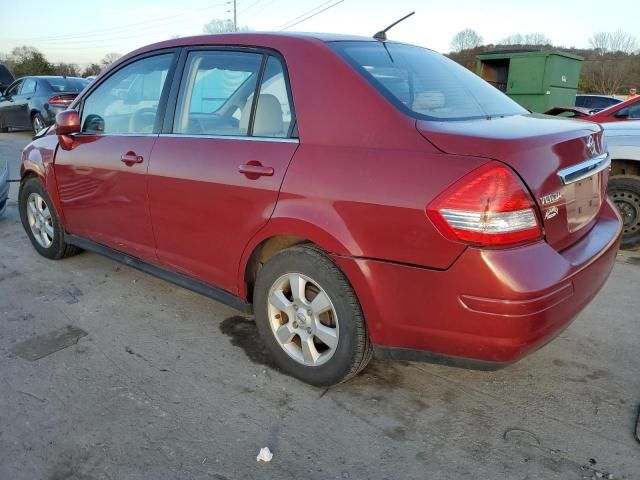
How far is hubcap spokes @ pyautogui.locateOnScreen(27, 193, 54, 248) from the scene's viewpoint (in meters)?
4.43

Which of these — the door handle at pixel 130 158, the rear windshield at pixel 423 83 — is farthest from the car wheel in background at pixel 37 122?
the rear windshield at pixel 423 83

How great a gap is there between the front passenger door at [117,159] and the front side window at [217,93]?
0.20 m

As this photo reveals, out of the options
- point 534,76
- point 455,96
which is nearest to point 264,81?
point 455,96

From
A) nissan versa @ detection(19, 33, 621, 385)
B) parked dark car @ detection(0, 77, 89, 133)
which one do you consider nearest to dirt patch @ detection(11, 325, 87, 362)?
nissan versa @ detection(19, 33, 621, 385)

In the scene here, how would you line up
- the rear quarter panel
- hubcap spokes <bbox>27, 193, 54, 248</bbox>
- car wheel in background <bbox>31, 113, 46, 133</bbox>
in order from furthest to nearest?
car wheel in background <bbox>31, 113, 46, 133</bbox> → hubcap spokes <bbox>27, 193, 54, 248</bbox> → the rear quarter panel

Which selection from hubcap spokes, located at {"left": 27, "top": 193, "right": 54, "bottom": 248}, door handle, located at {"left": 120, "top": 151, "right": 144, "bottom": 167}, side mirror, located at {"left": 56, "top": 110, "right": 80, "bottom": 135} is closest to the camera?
door handle, located at {"left": 120, "top": 151, "right": 144, "bottom": 167}

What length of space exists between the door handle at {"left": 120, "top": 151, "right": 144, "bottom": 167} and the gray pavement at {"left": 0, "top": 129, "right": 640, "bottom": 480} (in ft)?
3.37

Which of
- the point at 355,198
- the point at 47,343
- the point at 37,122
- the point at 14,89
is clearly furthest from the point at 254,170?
the point at 14,89

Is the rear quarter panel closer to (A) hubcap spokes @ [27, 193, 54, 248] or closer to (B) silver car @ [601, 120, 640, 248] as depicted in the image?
(A) hubcap spokes @ [27, 193, 54, 248]

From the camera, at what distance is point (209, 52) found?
306 cm

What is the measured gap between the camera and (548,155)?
2145 mm

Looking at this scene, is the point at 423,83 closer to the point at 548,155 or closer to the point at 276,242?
the point at 548,155

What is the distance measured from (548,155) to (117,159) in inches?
104

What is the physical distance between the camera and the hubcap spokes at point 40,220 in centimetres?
443
